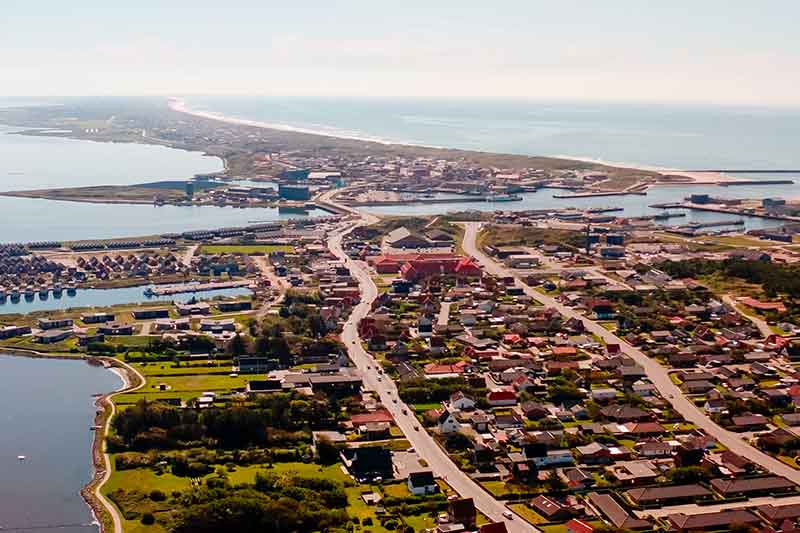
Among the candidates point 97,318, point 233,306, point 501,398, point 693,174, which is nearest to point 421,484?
point 501,398

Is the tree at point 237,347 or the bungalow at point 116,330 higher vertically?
the tree at point 237,347

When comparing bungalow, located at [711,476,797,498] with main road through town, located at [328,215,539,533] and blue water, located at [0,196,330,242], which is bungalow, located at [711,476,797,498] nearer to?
main road through town, located at [328,215,539,533]

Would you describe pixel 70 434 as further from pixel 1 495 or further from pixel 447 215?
pixel 447 215

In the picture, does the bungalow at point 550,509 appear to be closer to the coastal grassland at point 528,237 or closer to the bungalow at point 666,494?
the bungalow at point 666,494

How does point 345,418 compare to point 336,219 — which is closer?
point 345,418

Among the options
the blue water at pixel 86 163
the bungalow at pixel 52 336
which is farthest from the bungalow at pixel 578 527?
the blue water at pixel 86 163

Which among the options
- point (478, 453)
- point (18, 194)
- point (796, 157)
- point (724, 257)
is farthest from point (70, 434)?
point (796, 157)
